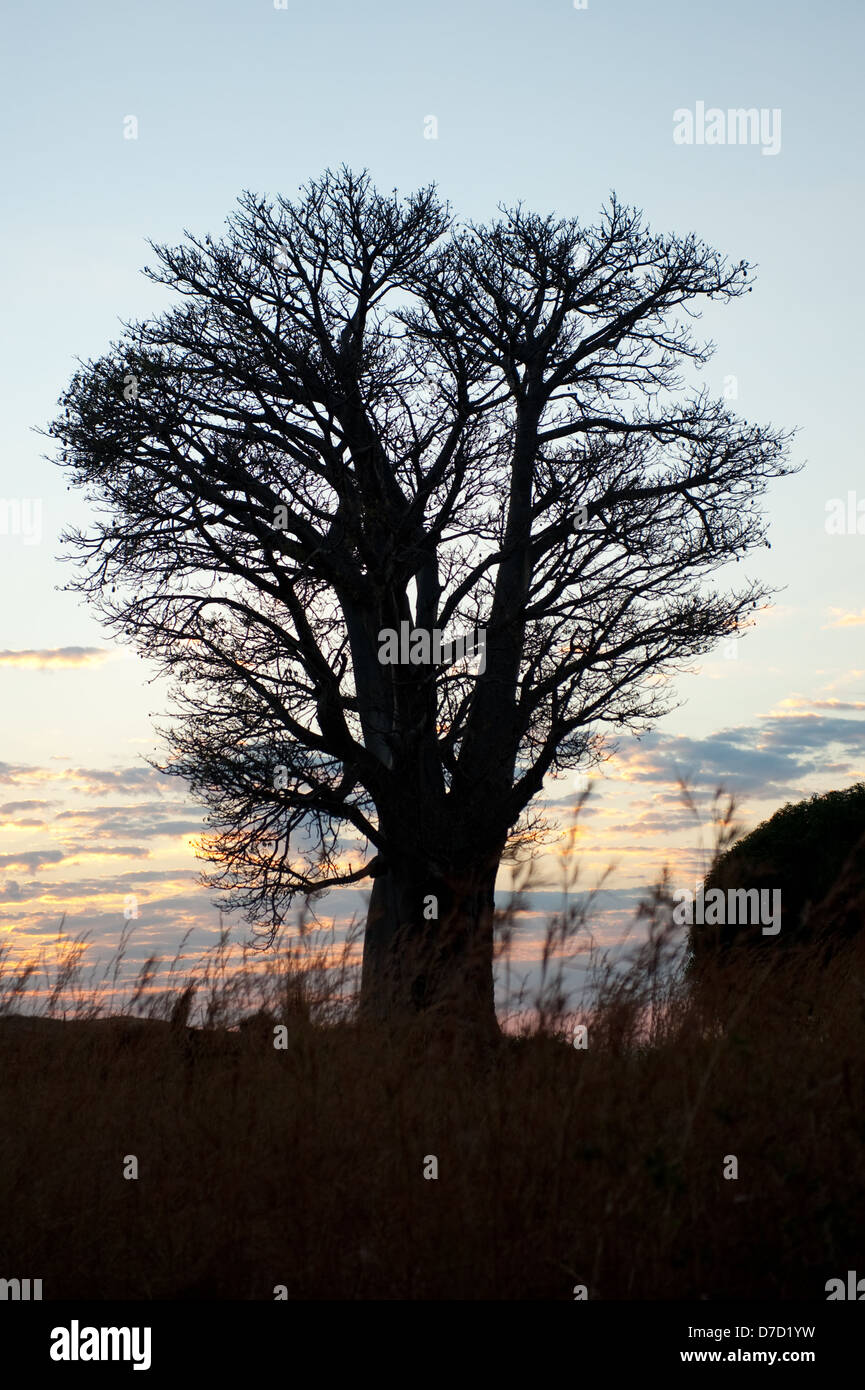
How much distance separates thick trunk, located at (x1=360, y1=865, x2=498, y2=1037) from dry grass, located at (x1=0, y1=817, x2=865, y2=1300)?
0.23 metres

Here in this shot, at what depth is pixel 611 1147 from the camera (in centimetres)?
498

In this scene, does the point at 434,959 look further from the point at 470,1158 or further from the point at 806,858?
the point at 806,858

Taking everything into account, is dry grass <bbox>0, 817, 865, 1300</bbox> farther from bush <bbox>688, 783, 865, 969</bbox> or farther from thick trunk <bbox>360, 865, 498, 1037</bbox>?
bush <bbox>688, 783, 865, 969</bbox>

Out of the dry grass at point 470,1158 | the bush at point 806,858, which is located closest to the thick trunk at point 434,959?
the dry grass at point 470,1158

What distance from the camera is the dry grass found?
4484mm

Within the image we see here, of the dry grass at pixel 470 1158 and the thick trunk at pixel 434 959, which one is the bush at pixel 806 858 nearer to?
the thick trunk at pixel 434 959

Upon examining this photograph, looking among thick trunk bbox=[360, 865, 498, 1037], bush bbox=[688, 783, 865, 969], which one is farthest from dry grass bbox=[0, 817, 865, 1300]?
bush bbox=[688, 783, 865, 969]

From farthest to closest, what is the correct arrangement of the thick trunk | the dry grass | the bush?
the bush < the thick trunk < the dry grass

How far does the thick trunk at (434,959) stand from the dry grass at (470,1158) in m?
0.23

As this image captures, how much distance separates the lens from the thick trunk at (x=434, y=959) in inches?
243

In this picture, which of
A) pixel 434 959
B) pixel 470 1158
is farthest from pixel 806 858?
pixel 470 1158

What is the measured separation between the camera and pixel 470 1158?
4.95m

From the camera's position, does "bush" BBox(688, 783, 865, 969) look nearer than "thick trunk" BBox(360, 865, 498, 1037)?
No
